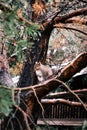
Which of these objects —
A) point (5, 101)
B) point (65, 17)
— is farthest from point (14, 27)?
point (65, 17)

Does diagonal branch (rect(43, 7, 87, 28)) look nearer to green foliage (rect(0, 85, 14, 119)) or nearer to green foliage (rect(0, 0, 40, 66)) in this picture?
green foliage (rect(0, 0, 40, 66))

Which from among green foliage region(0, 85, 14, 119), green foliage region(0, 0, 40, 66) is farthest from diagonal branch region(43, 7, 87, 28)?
green foliage region(0, 85, 14, 119)

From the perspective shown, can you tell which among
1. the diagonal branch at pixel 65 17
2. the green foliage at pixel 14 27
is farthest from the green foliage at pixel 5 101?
the diagonal branch at pixel 65 17

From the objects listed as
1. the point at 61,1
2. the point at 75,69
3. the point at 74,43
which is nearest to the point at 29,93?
the point at 75,69

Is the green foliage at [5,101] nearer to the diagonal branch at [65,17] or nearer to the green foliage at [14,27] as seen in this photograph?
the green foliage at [14,27]

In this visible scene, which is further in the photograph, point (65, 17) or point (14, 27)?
point (65, 17)

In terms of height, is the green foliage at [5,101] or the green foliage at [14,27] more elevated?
the green foliage at [14,27]

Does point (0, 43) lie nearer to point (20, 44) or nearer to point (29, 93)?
point (20, 44)

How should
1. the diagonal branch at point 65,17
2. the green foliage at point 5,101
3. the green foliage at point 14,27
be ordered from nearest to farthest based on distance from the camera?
the green foliage at point 5,101 → the green foliage at point 14,27 → the diagonal branch at point 65,17

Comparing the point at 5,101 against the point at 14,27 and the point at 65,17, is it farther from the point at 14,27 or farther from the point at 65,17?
the point at 65,17

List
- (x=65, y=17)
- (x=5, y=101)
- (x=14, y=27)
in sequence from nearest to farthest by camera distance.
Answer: (x=5, y=101)
(x=14, y=27)
(x=65, y=17)

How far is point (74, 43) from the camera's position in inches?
408

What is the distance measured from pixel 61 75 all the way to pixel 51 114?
6.25 meters

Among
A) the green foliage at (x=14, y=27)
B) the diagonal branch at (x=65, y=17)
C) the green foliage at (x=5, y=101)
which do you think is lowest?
the green foliage at (x=5, y=101)
